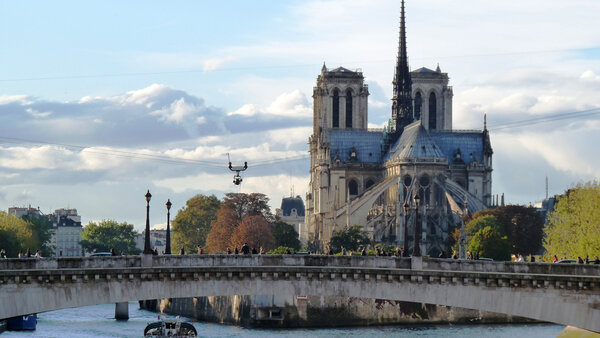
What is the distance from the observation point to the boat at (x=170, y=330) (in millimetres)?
94750

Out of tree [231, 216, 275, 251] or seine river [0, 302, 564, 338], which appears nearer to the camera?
seine river [0, 302, 564, 338]

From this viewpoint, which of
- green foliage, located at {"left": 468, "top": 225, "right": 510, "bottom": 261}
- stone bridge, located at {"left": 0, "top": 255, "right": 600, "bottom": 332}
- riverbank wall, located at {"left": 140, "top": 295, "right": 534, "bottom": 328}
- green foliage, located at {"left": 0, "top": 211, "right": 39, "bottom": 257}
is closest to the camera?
stone bridge, located at {"left": 0, "top": 255, "right": 600, "bottom": 332}

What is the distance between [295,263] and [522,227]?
98801 millimetres

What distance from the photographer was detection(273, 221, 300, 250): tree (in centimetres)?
16512

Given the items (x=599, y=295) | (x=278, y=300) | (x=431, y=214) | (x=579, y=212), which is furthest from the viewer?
(x=431, y=214)

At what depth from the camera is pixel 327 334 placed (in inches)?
3666

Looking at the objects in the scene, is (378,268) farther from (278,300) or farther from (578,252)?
(278,300)

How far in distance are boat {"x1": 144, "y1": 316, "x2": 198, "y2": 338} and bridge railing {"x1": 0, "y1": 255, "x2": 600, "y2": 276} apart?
34.6 metres

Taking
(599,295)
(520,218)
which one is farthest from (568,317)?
(520,218)

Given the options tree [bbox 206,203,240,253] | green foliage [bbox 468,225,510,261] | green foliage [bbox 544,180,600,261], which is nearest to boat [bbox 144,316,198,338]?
green foliage [bbox 544,180,600,261]

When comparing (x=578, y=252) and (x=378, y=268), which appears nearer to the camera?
(x=378, y=268)

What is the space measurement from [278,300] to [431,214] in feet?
257

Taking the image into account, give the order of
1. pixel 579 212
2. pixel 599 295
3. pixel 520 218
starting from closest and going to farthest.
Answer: pixel 599 295
pixel 579 212
pixel 520 218

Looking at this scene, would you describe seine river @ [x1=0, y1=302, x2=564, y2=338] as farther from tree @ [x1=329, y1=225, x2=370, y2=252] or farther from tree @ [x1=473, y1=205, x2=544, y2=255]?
tree @ [x1=329, y1=225, x2=370, y2=252]
